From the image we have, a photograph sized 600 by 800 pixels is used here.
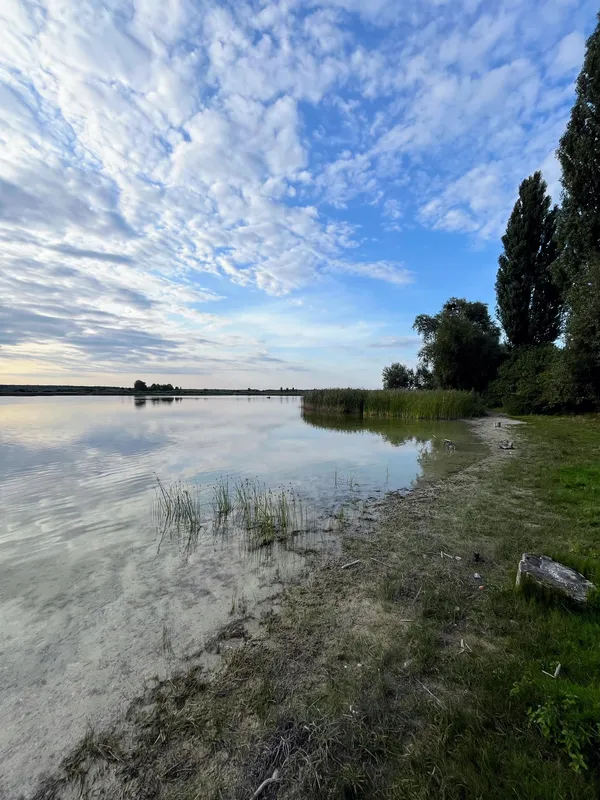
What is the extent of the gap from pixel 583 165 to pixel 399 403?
51.0 ft

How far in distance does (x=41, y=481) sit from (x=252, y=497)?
5.41 meters

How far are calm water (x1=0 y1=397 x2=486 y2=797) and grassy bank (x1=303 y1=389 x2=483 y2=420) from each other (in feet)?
39.5

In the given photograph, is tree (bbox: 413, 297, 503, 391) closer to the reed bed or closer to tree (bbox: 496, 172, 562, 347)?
tree (bbox: 496, 172, 562, 347)

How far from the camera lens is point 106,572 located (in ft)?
14.4

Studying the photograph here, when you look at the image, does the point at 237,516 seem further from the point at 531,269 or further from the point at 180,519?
the point at 531,269

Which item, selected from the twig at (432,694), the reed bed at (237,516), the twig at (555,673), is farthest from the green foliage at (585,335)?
the twig at (432,694)

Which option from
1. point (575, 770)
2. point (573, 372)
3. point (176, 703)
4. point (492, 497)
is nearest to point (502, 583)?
point (575, 770)

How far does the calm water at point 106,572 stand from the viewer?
246 centimetres

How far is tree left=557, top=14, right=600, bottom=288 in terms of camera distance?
58.3 feet

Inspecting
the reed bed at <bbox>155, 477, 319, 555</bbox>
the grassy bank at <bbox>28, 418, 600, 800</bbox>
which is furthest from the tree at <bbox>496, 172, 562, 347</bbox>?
the grassy bank at <bbox>28, 418, 600, 800</bbox>

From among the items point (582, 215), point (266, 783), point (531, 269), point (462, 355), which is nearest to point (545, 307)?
point (531, 269)

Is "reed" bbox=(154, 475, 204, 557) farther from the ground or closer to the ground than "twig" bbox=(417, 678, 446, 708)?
closer to the ground

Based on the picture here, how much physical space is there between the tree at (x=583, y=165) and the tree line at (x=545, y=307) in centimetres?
5

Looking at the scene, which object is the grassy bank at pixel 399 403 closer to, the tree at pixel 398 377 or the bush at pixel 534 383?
the bush at pixel 534 383
